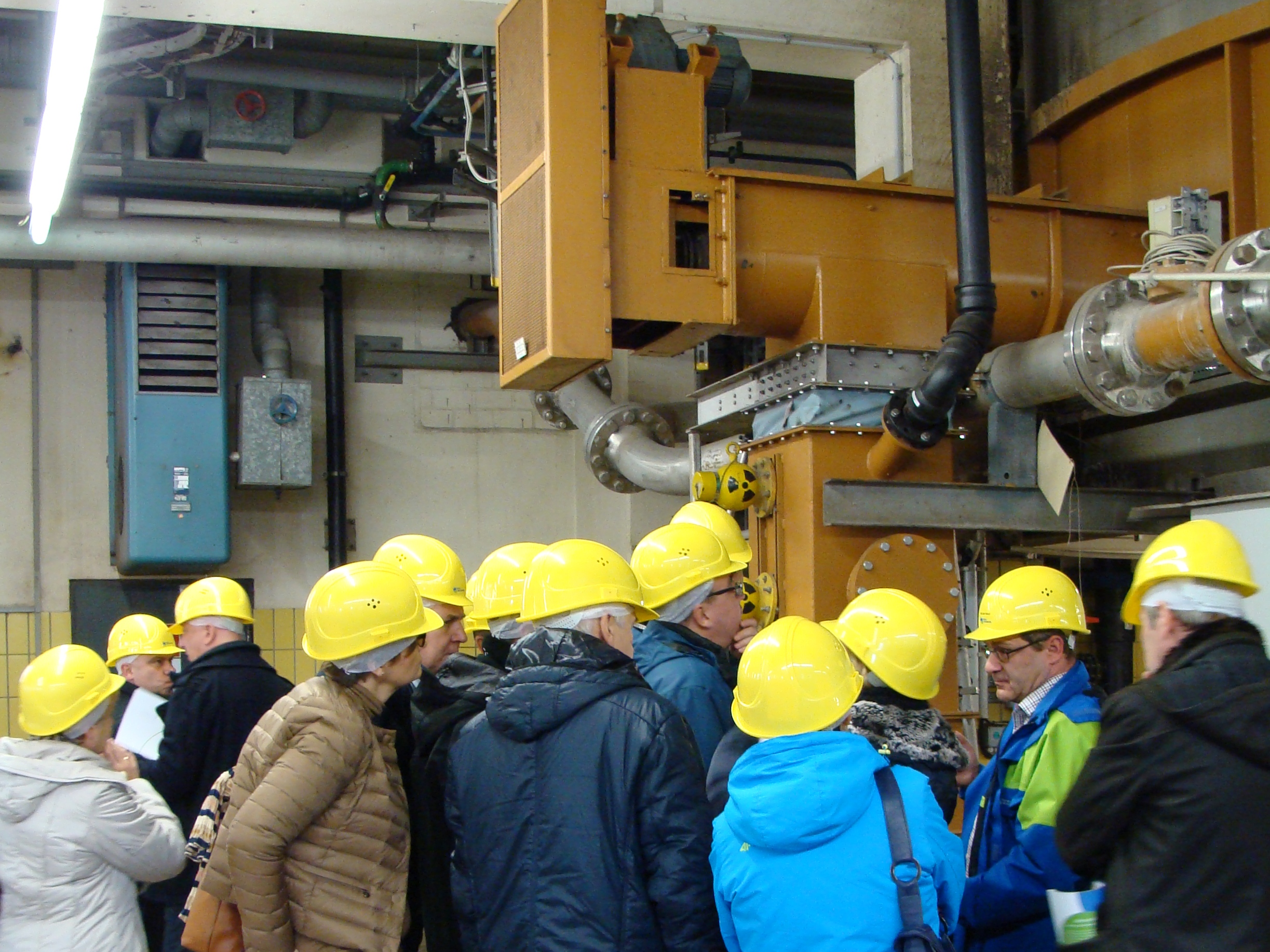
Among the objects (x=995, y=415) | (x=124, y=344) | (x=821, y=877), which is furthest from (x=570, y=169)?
(x=124, y=344)

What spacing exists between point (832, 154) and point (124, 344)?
4.59 metres

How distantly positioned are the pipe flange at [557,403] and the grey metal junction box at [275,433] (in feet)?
4.58

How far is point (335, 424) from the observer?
7625 millimetres

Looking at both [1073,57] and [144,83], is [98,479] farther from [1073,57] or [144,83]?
[1073,57]

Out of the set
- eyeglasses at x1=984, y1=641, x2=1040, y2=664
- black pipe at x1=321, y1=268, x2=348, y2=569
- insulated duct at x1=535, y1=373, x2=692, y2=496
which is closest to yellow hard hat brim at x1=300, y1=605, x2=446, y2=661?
eyeglasses at x1=984, y1=641, x2=1040, y2=664

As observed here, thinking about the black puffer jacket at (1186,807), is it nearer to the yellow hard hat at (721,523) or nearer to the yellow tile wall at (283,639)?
the yellow hard hat at (721,523)

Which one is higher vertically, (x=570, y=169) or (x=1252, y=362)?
(x=570, y=169)

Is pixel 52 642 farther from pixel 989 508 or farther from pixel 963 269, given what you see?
pixel 963 269

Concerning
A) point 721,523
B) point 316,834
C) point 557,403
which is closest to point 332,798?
point 316,834

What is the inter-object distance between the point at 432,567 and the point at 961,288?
78.5 inches

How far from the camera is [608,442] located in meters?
6.89

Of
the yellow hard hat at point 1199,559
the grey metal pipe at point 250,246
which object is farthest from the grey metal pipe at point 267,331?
the yellow hard hat at point 1199,559

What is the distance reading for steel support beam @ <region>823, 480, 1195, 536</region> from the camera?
411cm

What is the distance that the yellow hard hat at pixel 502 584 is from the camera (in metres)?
3.42
